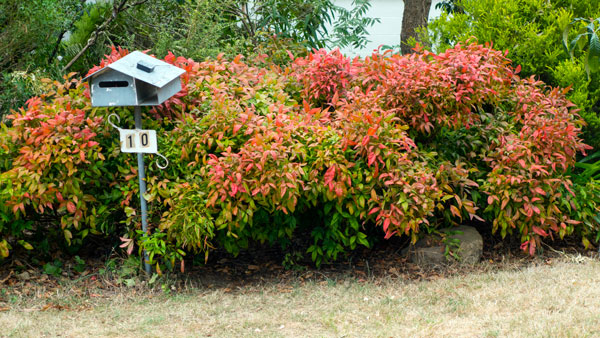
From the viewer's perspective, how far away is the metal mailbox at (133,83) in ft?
12.7

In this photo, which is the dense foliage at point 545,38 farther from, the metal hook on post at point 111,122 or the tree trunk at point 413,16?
the metal hook on post at point 111,122

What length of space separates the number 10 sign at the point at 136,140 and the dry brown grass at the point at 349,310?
1.01 m

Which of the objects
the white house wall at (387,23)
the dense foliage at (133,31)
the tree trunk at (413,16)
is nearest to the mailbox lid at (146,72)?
the dense foliage at (133,31)

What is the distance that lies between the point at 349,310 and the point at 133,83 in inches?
81.4

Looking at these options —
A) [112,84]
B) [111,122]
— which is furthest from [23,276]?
[112,84]

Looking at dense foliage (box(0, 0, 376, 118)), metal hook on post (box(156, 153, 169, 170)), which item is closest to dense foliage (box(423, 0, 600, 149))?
dense foliage (box(0, 0, 376, 118))

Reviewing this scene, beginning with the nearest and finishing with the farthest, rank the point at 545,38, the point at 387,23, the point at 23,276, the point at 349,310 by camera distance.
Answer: the point at 349,310 < the point at 23,276 < the point at 545,38 < the point at 387,23

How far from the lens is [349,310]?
12.1 ft

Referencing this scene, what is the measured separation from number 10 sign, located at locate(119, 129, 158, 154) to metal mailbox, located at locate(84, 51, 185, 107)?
195 mm

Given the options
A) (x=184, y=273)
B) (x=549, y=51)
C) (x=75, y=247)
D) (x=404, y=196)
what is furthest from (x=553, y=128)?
(x=75, y=247)

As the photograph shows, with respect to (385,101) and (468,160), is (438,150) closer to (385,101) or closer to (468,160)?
(468,160)

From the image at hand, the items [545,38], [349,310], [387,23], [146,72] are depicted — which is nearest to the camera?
[349,310]

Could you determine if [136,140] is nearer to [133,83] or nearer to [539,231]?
[133,83]

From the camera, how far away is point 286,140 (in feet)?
13.3
